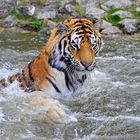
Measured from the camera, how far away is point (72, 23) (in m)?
4.99

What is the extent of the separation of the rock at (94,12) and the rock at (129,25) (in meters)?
0.52

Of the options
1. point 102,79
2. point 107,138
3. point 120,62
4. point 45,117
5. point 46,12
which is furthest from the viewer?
point 46,12

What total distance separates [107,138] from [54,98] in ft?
3.45

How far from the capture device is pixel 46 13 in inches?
380

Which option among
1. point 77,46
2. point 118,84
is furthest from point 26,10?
point 77,46

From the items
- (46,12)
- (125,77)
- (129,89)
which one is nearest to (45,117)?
(129,89)

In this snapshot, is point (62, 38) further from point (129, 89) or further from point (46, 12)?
point (46, 12)

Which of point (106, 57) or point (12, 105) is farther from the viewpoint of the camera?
point (106, 57)

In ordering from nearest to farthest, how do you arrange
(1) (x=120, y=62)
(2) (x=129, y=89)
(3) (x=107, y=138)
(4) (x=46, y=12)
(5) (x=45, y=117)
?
(3) (x=107, y=138)
(5) (x=45, y=117)
(2) (x=129, y=89)
(1) (x=120, y=62)
(4) (x=46, y=12)

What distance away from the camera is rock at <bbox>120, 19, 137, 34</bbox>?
28.9ft

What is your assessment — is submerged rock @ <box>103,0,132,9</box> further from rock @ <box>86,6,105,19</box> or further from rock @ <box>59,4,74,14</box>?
rock @ <box>59,4,74,14</box>

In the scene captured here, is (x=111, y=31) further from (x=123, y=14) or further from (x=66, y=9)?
(x=66, y=9)

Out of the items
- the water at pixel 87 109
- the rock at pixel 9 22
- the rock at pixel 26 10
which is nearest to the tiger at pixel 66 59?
the water at pixel 87 109

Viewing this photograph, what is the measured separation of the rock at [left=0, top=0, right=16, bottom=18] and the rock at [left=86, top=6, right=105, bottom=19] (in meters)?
1.45
